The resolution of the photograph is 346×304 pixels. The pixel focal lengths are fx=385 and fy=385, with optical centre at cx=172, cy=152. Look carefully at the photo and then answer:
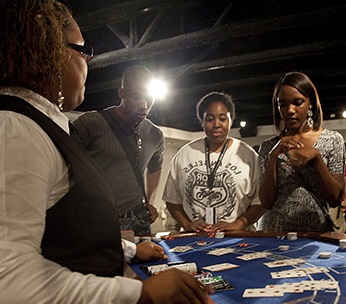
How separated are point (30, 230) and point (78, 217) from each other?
0.14 meters

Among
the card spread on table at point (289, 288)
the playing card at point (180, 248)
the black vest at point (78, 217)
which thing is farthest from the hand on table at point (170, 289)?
the playing card at point (180, 248)

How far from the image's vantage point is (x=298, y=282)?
1266 mm

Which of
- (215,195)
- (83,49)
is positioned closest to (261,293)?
(83,49)

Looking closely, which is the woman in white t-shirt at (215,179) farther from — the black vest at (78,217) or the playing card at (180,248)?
the black vest at (78,217)

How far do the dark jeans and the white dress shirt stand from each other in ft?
6.36

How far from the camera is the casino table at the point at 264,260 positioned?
45.2 inches

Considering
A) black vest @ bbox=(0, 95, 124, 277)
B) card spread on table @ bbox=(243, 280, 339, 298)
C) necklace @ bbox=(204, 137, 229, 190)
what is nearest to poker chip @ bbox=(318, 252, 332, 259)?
card spread on table @ bbox=(243, 280, 339, 298)

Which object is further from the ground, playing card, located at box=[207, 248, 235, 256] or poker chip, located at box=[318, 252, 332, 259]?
poker chip, located at box=[318, 252, 332, 259]

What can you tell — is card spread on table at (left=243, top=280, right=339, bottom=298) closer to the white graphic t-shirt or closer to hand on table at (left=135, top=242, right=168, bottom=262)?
hand on table at (left=135, top=242, right=168, bottom=262)

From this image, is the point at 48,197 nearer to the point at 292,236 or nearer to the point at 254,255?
the point at 254,255

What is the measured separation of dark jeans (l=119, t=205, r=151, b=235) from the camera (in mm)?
2705

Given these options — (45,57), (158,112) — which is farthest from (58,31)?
(158,112)

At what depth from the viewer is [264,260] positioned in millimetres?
1628

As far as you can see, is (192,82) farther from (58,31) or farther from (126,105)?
(58,31)
